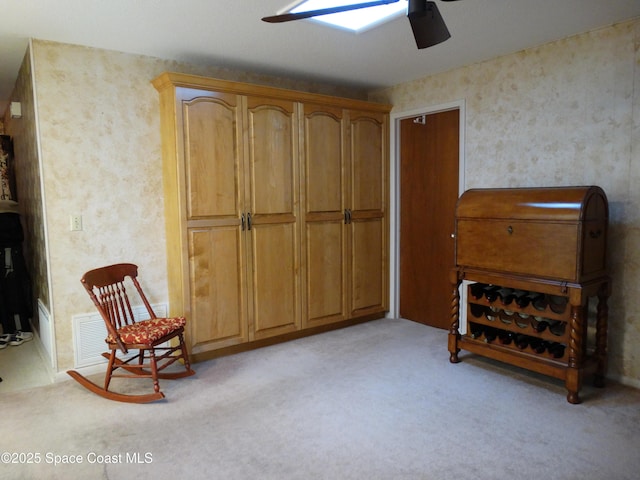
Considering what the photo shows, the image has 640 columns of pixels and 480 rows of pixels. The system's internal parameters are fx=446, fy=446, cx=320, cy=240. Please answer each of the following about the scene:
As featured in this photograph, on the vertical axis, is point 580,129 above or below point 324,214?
above

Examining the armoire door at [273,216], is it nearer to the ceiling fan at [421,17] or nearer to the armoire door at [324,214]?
the armoire door at [324,214]

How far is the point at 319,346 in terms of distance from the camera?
377 cm

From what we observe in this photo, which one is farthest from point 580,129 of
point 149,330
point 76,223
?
point 76,223

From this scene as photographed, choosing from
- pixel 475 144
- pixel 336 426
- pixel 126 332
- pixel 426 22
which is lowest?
pixel 336 426

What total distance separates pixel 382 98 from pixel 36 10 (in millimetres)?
2980

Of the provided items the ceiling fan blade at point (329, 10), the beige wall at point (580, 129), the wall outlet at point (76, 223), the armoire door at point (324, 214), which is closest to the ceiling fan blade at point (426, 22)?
the ceiling fan blade at point (329, 10)

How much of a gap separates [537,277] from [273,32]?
2.30 m

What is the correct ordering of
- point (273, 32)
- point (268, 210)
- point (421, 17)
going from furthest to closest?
point (268, 210) → point (273, 32) → point (421, 17)

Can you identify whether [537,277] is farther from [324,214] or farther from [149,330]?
[149,330]

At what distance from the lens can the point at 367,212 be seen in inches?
169

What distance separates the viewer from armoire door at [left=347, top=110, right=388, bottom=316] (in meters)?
4.18

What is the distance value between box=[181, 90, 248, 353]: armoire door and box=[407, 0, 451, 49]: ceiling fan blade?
1.80 m

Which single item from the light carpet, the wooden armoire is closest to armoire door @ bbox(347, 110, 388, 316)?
the wooden armoire

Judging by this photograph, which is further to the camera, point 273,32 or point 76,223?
point 76,223
